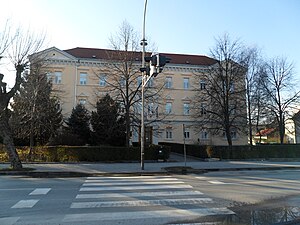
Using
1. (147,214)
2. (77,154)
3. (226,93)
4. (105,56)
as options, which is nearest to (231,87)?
(226,93)

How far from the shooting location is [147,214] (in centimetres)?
704

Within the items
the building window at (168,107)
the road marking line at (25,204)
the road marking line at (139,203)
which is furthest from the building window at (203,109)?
the road marking line at (25,204)

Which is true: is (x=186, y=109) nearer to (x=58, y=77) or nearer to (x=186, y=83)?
(x=186, y=83)

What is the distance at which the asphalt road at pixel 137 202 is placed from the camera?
263 inches

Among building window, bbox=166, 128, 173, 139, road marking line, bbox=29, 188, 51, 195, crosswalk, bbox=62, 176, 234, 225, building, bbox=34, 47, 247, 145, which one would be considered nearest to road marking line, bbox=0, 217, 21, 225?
crosswalk, bbox=62, 176, 234, 225

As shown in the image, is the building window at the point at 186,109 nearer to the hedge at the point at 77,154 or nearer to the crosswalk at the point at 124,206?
the hedge at the point at 77,154

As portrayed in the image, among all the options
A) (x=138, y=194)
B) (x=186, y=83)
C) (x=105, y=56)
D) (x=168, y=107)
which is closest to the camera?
(x=138, y=194)

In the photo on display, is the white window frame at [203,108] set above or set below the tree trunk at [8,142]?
above

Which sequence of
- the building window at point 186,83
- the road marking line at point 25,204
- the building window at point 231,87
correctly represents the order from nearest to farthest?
the road marking line at point 25,204, the building window at point 231,87, the building window at point 186,83

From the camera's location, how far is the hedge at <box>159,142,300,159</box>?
27.0m

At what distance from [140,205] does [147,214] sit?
40.8 inches

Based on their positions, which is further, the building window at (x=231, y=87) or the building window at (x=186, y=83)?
the building window at (x=186, y=83)

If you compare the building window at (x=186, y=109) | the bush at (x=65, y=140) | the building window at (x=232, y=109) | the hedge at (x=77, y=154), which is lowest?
the hedge at (x=77, y=154)

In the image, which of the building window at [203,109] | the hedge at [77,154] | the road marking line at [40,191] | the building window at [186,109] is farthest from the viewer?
the building window at [186,109]
